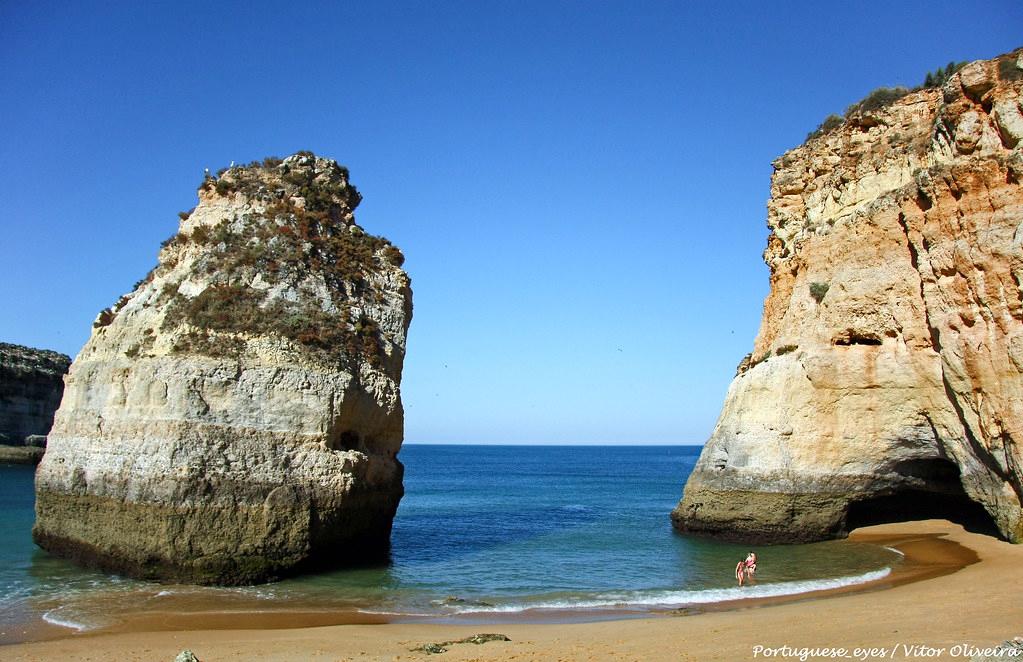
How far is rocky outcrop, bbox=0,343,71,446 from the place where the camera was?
66.8 metres

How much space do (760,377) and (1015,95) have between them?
10659 mm

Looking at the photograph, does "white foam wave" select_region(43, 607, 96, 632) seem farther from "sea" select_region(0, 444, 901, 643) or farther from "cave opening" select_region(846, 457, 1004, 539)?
"cave opening" select_region(846, 457, 1004, 539)

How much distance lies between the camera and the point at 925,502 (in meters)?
23.6

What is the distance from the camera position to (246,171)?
22875mm

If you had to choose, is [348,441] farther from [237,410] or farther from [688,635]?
[688,635]

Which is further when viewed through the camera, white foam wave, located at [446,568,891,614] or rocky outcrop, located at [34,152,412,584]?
rocky outcrop, located at [34,152,412,584]

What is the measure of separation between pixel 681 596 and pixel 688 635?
14.1 ft

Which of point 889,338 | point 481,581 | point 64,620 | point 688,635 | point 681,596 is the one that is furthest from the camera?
point 889,338

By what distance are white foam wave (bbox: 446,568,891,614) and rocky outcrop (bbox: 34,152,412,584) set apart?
5165mm

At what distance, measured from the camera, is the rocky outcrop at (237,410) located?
54.6 ft

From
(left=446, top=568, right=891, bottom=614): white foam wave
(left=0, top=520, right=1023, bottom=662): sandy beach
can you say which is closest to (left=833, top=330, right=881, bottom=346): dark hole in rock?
(left=446, top=568, right=891, bottom=614): white foam wave

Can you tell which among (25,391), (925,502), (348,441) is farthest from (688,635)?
(25,391)

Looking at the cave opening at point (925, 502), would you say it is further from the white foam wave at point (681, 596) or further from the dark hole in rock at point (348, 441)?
the dark hole in rock at point (348, 441)

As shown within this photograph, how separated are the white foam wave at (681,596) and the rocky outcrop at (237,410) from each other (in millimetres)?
5165
